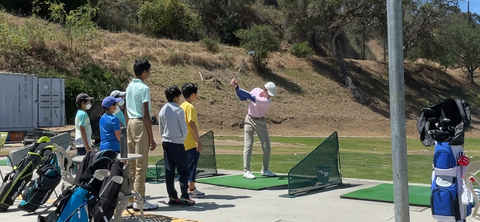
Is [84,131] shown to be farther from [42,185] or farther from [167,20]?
[167,20]

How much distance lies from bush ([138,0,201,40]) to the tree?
23736 millimetres

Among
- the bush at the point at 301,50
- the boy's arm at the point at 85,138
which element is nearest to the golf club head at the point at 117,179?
the boy's arm at the point at 85,138

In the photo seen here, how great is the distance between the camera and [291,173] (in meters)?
8.88

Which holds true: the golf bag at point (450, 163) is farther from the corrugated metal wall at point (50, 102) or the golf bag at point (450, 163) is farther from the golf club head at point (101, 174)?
the corrugated metal wall at point (50, 102)

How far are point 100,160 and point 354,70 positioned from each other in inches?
1833

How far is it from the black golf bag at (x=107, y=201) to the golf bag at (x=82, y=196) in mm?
69

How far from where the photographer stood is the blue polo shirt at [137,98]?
7609 mm

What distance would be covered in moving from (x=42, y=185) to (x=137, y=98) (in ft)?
5.88

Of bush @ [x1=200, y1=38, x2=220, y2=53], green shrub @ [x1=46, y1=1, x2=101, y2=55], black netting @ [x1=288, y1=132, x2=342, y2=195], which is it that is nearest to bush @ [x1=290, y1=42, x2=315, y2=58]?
bush @ [x1=200, y1=38, x2=220, y2=53]

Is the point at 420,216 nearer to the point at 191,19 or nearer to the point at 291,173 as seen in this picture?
the point at 291,173

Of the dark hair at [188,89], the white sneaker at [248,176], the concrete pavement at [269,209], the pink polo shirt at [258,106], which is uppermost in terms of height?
the dark hair at [188,89]

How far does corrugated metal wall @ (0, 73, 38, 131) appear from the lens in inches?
883

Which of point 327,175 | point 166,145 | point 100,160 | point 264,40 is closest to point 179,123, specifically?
point 166,145

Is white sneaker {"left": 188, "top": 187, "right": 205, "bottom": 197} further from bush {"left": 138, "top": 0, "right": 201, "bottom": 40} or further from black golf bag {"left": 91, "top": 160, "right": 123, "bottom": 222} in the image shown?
bush {"left": 138, "top": 0, "right": 201, "bottom": 40}
